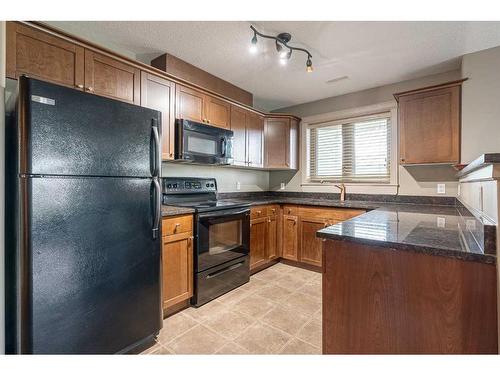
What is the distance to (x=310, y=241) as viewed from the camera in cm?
311

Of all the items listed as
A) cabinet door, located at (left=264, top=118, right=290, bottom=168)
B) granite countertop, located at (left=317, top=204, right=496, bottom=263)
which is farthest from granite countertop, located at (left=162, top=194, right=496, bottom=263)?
cabinet door, located at (left=264, top=118, right=290, bottom=168)

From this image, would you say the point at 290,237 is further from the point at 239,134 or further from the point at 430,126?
the point at 430,126

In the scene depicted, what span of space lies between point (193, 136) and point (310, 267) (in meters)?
2.17

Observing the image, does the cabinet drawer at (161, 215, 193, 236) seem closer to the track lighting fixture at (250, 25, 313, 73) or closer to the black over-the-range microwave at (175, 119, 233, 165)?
the black over-the-range microwave at (175, 119, 233, 165)

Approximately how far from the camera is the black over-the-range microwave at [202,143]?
2379 mm

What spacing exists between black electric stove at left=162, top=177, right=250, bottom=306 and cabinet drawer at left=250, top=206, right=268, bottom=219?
0.62ft

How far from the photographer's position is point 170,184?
101 inches

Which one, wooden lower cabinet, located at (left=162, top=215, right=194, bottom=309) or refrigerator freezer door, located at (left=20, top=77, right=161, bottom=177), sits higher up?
refrigerator freezer door, located at (left=20, top=77, right=161, bottom=177)

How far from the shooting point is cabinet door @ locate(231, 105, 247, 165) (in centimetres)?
304

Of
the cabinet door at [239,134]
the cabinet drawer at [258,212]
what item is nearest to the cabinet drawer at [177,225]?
the cabinet drawer at [258,212]

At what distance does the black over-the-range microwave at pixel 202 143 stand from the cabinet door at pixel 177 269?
0.80m

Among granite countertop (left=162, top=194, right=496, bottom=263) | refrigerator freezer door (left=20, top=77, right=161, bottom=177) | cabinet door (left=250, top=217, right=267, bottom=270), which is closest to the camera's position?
granite countertop (left=162, top=194, right=496, bottom=263)

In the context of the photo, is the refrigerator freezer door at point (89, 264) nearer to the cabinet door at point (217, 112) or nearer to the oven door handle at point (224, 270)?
the oven door handle at point (224, 270)
